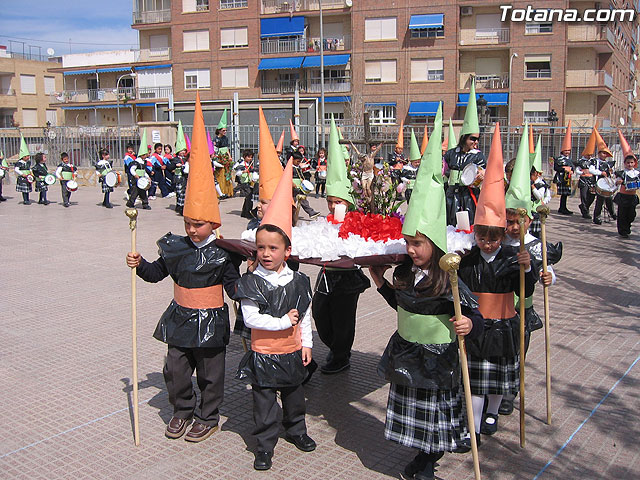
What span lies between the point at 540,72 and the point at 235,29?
72.5 feet

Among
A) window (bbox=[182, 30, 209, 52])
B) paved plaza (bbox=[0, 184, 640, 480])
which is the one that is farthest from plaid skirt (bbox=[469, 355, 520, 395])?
window (bbox=[182, 30, 209, 52])

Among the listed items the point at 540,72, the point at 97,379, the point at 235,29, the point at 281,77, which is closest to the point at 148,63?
the point at 235,29

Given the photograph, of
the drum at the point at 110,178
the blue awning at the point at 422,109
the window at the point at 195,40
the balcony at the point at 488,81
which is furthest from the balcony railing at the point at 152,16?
the drum at the point at 110,178

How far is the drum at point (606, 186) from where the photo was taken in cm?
1501

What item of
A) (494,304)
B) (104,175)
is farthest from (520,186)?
(104,175)

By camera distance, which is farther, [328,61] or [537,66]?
[328,61]

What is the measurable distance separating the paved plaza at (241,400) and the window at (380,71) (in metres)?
37.2

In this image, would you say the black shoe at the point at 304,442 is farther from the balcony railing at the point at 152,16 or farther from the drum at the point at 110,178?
the balcony railing at the point at 152,16

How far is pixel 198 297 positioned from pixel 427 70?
42.4 meters

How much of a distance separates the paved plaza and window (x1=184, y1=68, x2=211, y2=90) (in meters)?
41.4

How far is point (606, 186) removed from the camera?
49.2ft

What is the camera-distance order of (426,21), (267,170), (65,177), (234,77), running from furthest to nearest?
(234,77) < (426,21) < (65,177) < (267,170)

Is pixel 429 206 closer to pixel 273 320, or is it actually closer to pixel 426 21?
pixel 273 320

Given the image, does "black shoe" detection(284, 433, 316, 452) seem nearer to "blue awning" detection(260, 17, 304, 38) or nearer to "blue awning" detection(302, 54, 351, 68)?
"blue awning" detection(302, 54, 351, 68)
